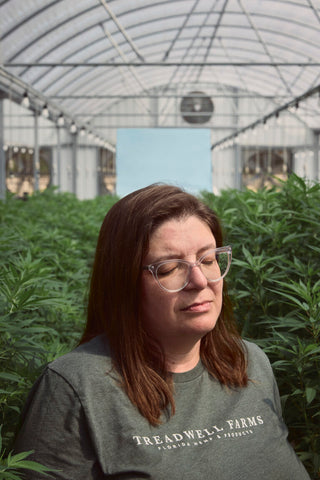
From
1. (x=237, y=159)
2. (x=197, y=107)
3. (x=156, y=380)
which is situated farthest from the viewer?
(x=197, y=107)

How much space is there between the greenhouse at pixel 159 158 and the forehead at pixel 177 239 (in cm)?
6

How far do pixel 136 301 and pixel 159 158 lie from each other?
27.2 m

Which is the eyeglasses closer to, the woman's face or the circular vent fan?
the woman's face

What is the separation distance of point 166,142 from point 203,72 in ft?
21.8

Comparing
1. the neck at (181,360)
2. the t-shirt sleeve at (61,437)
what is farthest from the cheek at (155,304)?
the t-shirt sleeve at (61,437)

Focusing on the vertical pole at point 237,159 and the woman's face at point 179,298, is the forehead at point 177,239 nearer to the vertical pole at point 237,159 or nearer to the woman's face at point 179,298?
the woman's face at point 179,298

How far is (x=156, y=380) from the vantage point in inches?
67.3

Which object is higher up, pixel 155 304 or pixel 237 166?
pixel 237 166

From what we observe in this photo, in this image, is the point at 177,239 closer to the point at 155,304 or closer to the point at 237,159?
the point at 155,304

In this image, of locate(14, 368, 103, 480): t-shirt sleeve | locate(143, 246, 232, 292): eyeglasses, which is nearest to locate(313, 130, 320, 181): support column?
locate(143, 246, 232, 292): eyeglasses

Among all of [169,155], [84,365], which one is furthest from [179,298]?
[169,155]

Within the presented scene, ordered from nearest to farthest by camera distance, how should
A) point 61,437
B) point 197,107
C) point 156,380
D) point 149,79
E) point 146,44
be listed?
1. point 61,437
2. point 156,380
3. point 146,44
4. point 149,79
5. point 197,107

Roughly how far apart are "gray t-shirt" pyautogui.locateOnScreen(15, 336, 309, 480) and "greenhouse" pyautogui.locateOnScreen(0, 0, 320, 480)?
0.03 m

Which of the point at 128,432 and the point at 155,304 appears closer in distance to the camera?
the point at 128,432
